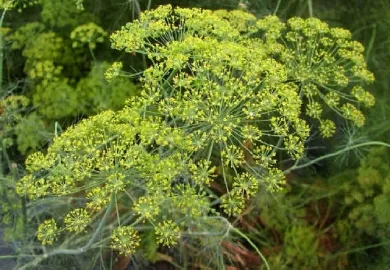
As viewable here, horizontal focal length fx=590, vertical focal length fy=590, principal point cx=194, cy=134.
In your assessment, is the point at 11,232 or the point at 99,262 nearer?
the point at 11,232

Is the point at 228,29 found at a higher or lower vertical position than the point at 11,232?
higher

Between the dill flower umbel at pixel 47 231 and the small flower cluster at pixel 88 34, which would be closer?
the dill flower umbel at pixel 47 231

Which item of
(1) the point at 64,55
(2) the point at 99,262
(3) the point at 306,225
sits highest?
(1) the point at 64,55

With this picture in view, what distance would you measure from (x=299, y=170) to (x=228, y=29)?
54.8 inches

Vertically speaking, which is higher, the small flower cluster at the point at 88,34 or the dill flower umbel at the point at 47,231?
the small flower cluster at the point at 88,34

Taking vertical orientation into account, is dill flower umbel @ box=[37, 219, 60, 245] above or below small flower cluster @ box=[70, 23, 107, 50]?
below

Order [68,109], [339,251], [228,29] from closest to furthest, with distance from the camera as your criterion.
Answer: [228,29] → [339,251] → [68,109]

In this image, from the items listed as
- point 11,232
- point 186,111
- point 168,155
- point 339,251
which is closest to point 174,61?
point 186,111

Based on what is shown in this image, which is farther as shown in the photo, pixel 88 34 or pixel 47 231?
pixel 88 34

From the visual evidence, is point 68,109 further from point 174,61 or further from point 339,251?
point 339,251

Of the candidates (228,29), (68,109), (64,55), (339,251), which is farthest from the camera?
(64,55)

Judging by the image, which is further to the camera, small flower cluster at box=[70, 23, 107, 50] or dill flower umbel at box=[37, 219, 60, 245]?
small flower cluster at box=[70, 23, 107, 50]

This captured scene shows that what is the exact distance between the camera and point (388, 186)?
2.98 m

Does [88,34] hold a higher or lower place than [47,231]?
higher
